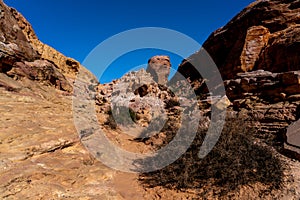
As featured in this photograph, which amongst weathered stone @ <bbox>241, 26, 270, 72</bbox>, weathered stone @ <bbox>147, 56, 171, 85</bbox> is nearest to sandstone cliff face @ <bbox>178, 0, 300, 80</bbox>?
weathered stone @ <bbox>241, 26, 270, 72</bbox>

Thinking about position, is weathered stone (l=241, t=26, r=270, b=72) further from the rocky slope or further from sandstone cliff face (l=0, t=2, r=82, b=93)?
sandstone cliff face (l=0, t=2, r=82, b=93)

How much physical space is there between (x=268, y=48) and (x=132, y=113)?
891 centimetres

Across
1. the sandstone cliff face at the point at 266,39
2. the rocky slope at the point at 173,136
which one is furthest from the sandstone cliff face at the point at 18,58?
the sandstone cliff face at the point at 266,39

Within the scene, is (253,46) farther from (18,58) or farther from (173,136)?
(18,58)

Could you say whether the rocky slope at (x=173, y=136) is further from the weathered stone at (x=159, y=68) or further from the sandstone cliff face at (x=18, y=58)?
the weathered stone at (x=159, y=68)

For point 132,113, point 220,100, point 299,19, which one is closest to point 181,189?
point 220,100

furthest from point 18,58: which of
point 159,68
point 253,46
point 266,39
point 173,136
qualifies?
point 159,68

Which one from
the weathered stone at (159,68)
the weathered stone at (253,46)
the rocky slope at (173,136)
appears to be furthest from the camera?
the weathered stone at (159,68)

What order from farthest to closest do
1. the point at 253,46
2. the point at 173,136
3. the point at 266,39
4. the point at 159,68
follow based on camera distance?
A: the point at 159,68
the point at 253,46
the point at 266,39
the point at 173,136

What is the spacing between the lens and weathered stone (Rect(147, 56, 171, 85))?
973 inches

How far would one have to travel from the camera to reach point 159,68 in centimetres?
2602

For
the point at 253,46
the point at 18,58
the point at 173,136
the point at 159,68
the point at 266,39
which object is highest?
the point at 159,68

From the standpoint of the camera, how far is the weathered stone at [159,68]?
24722 millimetres

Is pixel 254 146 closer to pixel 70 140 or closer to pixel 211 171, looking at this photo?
pixel 211 171
